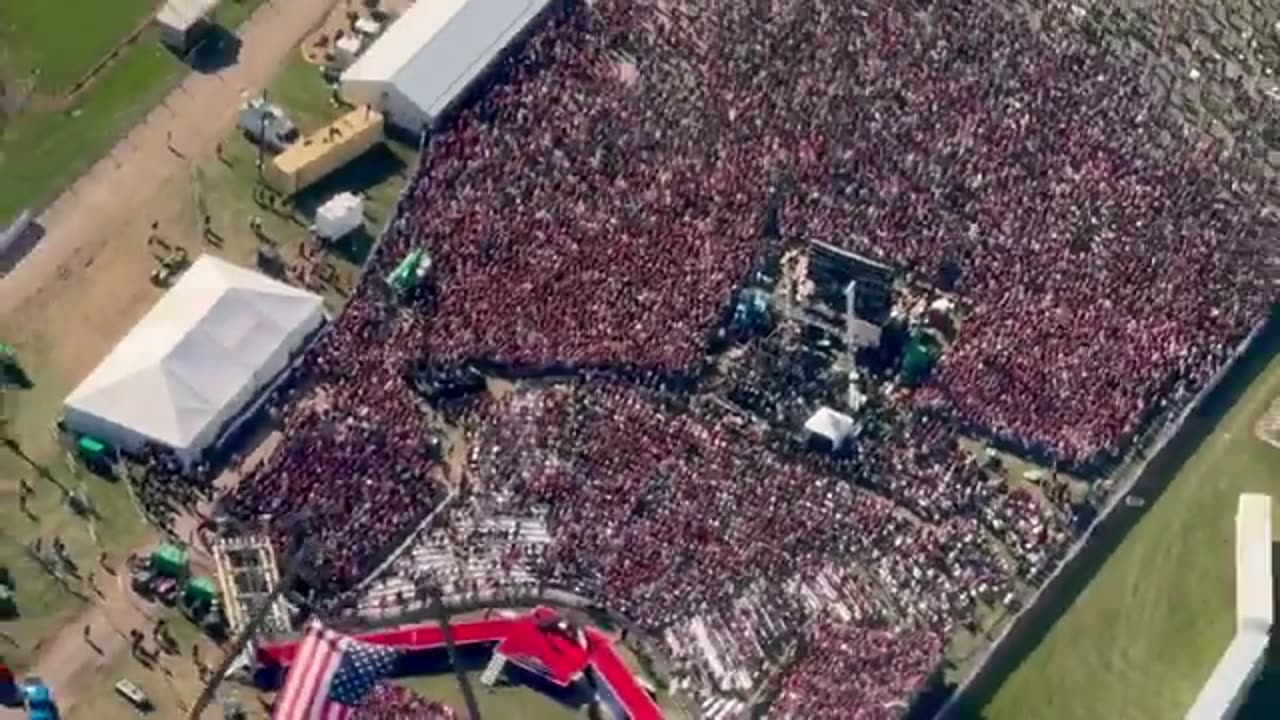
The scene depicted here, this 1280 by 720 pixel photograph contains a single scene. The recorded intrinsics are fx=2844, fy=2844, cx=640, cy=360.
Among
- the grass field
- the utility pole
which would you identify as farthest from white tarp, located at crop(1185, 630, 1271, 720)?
the utility pole

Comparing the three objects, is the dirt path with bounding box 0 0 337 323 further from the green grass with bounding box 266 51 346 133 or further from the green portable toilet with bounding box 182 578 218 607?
the green portable toilet with bounding box 182 578 218 607

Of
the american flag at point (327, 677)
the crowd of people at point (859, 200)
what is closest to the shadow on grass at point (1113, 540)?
the crowd of people at point (859, 200)

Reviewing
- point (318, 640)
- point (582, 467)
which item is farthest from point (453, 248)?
point (318, 640)

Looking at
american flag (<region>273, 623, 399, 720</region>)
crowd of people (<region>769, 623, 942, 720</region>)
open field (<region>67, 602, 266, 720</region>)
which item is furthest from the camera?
crowd of people (<region>769, 623, 942, 720</region>)

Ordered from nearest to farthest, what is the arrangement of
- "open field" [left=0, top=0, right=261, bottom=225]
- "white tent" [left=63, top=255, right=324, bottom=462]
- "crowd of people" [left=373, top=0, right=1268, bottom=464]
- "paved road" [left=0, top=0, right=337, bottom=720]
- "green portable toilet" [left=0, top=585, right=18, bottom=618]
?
"green portable toilet" [left=0, top=585, right=18, bottom=618]
"white tent" [left=63, top=255, right=324, bottom=462]
"crowd of people" [left=373, top=0, right=1268, bottom=464]
"paved road" [left=0, top=0, right=337, bottom=720]
"open field" [left=0, top=0, right=261, bottom=225]

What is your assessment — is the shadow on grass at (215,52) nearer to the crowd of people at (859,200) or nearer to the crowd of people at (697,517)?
the crowd of people at (859,200)

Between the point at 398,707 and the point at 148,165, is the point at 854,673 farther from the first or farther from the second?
the point at 148,165

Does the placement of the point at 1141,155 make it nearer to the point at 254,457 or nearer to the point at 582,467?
the point at 582,467
